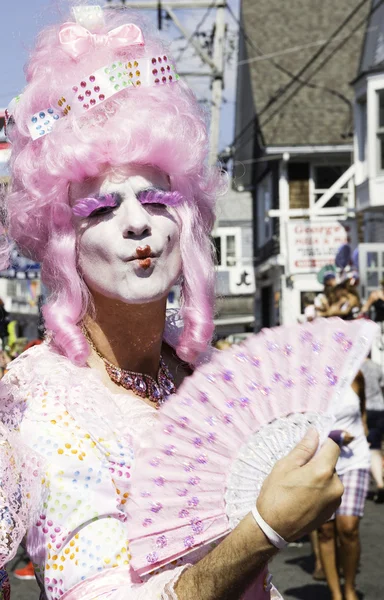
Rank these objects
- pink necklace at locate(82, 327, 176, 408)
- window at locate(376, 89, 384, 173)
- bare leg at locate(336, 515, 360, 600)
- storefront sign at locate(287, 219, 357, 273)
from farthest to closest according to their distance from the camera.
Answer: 1. storefront sign at locate(287, 219, 357, 273)
2. window at locate(376, 89, 384, 173)
3. bare leg at locate(336, 515, 360, 600)
4. pink necklace at locate(82, 327, 176, 408)

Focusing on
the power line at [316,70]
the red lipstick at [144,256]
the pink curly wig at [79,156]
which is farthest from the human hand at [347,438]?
the power line at [316,70]

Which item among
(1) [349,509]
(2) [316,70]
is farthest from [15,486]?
(2) [316,70]

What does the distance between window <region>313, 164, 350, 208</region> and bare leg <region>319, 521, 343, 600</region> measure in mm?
17249

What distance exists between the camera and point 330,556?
6.13 m

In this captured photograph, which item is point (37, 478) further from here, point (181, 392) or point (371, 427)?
point (371, 427)

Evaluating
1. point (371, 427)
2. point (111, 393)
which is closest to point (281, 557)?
point (371, 427)

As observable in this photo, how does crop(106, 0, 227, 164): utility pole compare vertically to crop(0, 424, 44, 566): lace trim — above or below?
above

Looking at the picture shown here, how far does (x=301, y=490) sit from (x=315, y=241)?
1786 centimetres

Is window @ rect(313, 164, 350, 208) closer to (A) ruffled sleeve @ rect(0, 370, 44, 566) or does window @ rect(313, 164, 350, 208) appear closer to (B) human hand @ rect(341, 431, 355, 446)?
(B) human hand @ rect(341, 431, 355, 446)

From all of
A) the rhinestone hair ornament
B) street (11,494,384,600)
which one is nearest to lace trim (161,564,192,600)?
the rhinestone hair ornament

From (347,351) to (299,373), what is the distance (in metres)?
0.11

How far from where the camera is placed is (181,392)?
6.23 ft

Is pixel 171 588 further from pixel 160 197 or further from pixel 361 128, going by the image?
pixel 361 128

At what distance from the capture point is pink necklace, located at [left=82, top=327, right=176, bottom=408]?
7.18ft
